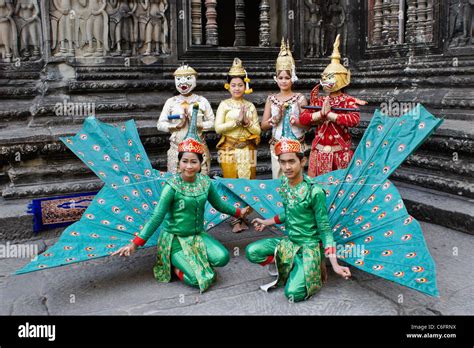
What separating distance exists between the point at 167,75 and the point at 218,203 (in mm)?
2908

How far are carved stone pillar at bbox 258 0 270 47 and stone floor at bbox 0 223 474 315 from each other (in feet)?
12.3

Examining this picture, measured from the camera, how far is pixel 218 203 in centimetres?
377

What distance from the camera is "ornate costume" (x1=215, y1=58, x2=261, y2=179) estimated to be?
15.3ft

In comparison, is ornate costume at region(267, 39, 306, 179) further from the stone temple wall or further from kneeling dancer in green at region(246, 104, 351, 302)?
the stone temple wall

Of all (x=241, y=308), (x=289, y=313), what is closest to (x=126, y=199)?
(x=241, y=308)

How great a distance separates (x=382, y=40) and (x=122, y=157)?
454 centimetres

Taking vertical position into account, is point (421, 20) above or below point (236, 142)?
above

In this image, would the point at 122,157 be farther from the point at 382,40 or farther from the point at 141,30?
the point at 382,40

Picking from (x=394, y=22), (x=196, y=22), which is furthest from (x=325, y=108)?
(x=394, y=22)

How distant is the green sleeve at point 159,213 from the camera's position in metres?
3.40

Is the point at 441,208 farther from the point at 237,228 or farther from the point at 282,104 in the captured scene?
the point at 237,228
